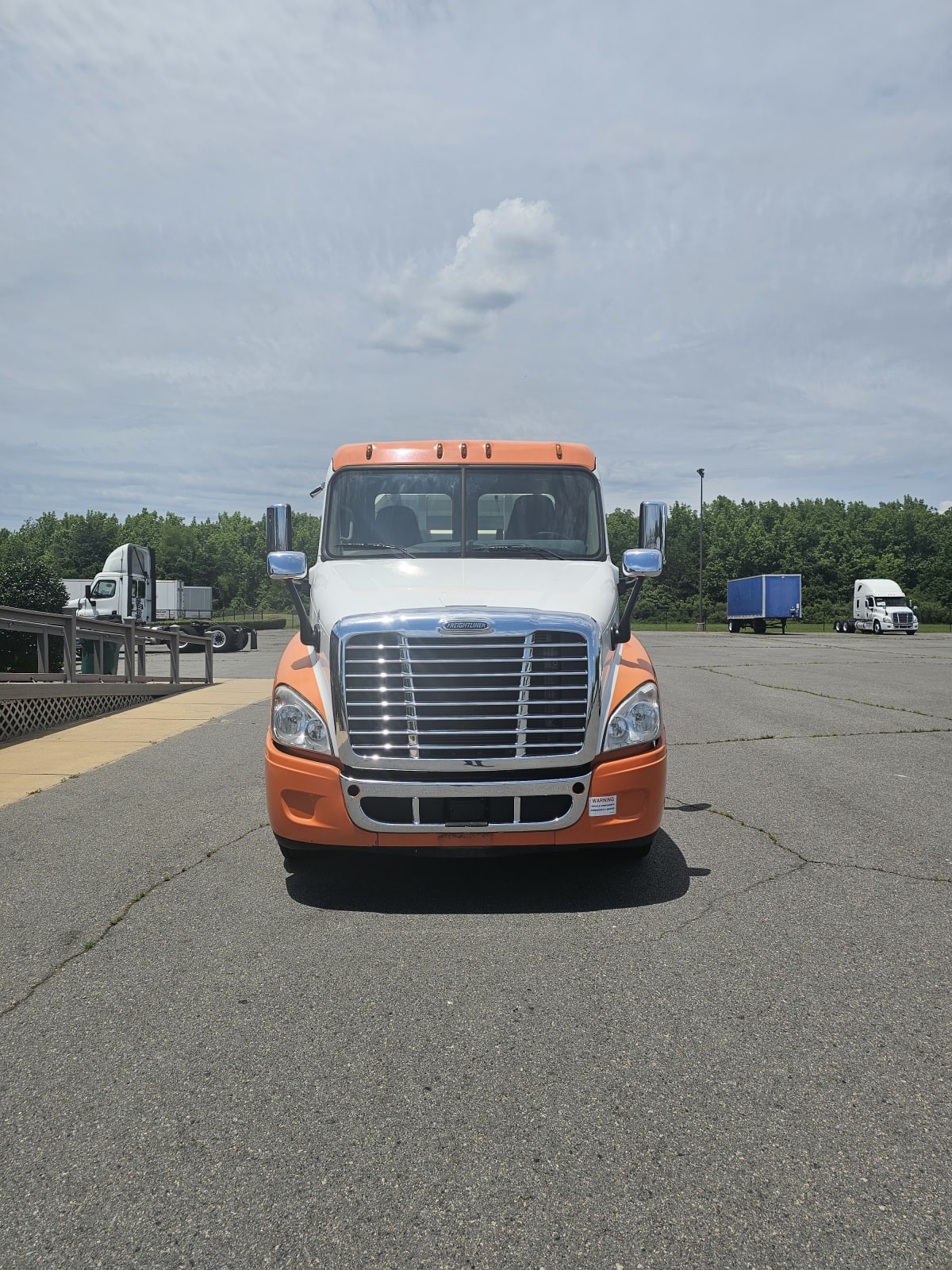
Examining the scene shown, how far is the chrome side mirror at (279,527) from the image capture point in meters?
6.27

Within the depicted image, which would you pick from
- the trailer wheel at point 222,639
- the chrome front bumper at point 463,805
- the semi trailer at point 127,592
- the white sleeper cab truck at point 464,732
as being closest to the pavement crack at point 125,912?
the white sleeper cab truck at point 464,732

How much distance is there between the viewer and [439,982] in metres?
3.60

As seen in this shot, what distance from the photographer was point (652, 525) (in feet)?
20.9

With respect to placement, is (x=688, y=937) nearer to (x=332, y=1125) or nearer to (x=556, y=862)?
(x=556, y=862)

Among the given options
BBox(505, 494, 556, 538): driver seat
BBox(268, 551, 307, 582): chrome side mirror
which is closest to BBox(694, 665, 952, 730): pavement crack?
BBox(505, 494, 556, 538): driver seat

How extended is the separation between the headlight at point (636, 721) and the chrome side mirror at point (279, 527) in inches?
107

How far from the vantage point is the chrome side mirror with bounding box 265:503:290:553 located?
20.6 feet

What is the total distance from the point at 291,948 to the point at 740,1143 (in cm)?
207

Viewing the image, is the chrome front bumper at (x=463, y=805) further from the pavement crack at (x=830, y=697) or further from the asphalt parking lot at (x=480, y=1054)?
the pavement crack at (x=830, y=697)

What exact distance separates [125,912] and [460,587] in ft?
7.46

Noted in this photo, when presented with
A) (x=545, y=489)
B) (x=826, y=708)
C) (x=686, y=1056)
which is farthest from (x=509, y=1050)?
(x=826, y=708)

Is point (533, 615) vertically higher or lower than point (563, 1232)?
higher

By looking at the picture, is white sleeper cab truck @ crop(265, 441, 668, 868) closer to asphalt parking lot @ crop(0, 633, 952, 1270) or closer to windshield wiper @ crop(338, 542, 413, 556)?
asphalt parking lot @ crop(0, 633, 952, 1270)

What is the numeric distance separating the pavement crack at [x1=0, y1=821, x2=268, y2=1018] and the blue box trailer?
4679cm
